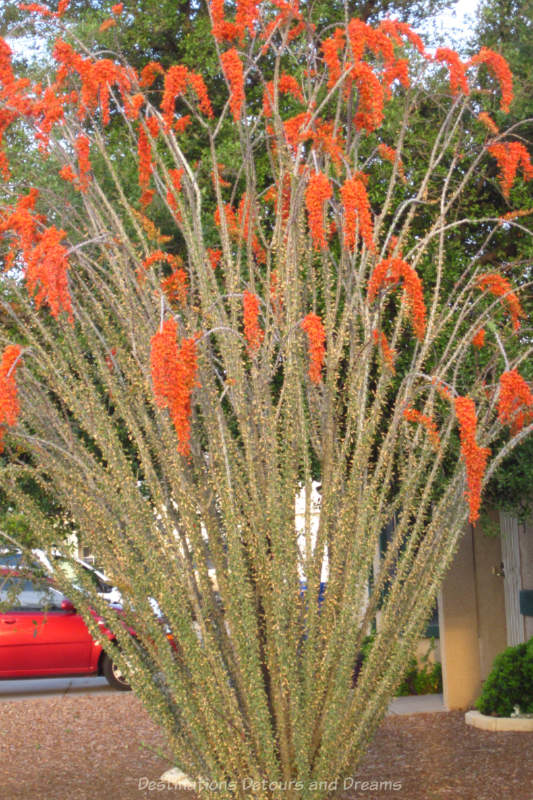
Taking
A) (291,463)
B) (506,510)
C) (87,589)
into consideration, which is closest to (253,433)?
(291,463)

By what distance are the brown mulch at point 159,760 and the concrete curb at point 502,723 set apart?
107 mm

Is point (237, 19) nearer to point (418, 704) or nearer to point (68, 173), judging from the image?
point (68, 173)

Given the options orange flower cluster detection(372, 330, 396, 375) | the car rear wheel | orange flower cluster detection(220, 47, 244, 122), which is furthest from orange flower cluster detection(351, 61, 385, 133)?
the car rear wheel

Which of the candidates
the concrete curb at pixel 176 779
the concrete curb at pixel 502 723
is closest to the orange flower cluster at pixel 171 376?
the concrete curb at pixel 176 779

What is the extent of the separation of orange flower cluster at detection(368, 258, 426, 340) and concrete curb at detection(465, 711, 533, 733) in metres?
4.67

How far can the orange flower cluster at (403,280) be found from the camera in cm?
416

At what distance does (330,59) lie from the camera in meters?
4.79

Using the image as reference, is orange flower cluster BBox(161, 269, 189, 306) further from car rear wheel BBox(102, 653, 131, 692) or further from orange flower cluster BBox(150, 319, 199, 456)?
car rear wheel BBox(102, 653, 131, 692)

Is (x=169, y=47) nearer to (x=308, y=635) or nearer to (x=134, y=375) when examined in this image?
(x=134, y=375)

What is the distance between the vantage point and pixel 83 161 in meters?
4.86

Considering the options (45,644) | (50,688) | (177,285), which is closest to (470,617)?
(177,285)

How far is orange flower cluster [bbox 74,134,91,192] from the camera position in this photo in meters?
4.80

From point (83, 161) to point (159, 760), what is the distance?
495 cm

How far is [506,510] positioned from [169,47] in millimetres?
5541
